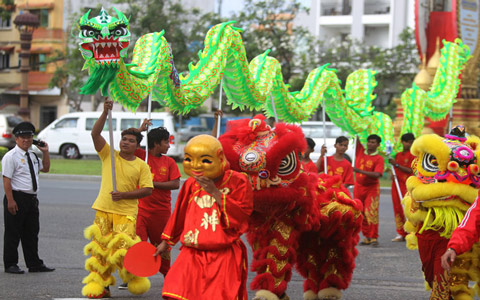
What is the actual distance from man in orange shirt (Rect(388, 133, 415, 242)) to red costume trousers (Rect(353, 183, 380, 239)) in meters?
0.38

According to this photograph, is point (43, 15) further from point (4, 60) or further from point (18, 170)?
point (18, 170)

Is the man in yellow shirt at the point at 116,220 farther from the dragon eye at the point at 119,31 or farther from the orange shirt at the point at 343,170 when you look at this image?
the orange shirt at the point at 343,170

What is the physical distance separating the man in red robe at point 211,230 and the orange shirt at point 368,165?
20.2ft

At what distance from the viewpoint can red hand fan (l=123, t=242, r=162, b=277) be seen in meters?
5.80

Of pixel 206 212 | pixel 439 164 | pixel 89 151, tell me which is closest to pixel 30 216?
pixel 206 212

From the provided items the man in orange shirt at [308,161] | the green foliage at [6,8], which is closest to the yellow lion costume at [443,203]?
the man in orange shirt at [308,161]

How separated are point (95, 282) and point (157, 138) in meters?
1.52

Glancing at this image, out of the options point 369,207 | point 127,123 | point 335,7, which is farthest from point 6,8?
point 369,207

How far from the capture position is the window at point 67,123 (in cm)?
2814

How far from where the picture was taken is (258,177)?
20.9ft

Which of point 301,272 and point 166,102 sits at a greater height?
point 166,102

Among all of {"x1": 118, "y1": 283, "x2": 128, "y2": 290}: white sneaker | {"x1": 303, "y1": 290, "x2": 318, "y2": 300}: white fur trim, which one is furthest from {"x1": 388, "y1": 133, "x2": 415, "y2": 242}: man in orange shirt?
{"x1": 118, "y1": 283, "x2": 128, "y2": 290}: white sneaker

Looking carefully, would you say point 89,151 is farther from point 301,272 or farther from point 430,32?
point 301,272

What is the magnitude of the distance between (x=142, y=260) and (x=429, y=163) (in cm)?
232
